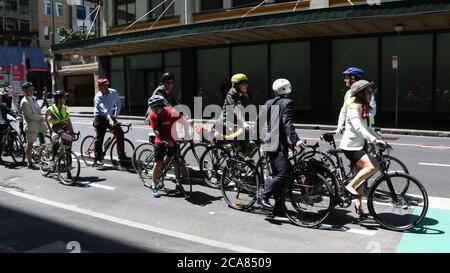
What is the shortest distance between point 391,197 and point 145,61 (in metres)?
25.7

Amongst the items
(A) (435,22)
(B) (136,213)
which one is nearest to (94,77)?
(A) (435,22)

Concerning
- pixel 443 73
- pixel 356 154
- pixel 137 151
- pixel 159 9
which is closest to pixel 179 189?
pixel 137 151

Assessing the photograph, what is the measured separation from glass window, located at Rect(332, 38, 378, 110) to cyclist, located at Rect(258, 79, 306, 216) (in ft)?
53.3

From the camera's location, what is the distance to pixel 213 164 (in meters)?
8.20

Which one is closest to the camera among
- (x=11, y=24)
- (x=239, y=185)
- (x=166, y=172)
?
(x=239, y=185)

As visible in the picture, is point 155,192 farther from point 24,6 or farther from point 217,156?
point 24,6

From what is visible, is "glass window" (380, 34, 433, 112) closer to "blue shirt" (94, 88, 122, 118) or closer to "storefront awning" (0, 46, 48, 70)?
"blue shirt" (94, 88, 122, 118)

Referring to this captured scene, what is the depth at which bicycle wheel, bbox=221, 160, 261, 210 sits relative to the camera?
6969 millimetres

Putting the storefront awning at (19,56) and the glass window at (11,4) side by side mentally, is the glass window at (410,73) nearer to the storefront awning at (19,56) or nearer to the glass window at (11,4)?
the storefront awning at (19,56)

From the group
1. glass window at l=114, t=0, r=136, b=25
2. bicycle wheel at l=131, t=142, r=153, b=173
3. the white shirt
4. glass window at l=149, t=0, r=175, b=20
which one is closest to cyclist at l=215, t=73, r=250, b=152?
bicycle wheel at l=131, t=142, r=153, b=173

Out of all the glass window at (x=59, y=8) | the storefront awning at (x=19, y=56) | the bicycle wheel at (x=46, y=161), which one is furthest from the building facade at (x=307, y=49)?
the glass window at (x=59, y=8)

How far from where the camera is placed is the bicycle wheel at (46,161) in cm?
939

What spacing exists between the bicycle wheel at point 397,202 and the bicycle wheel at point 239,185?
1663 mm
